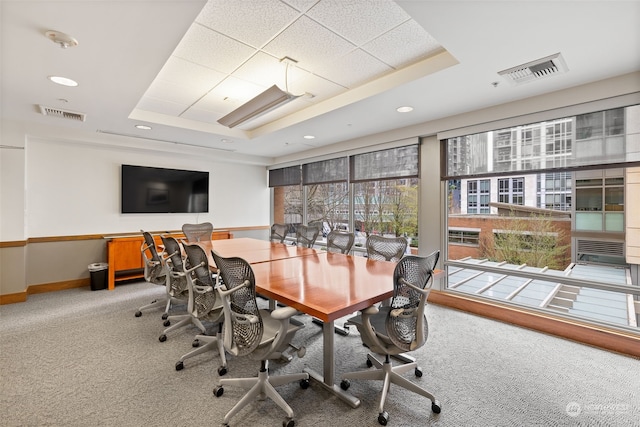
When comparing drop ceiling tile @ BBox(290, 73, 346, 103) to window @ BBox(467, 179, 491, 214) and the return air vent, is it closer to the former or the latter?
window @ BBox(467, 179, 491, 214)

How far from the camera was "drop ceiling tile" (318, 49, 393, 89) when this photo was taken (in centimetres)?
256

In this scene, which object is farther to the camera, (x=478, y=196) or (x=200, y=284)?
(x=478, y=196)

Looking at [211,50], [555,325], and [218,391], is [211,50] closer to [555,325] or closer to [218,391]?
[218,391]

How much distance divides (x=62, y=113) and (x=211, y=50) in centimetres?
253

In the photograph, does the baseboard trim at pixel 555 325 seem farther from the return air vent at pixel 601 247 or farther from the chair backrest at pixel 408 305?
the chair backrest at pixel 408 305

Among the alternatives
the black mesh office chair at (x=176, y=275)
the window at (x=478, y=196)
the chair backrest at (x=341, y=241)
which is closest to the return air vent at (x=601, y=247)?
the window at (x=478, y=196)

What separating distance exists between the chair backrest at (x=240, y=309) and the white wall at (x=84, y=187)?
14.1 feet

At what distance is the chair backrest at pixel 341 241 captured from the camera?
3.65 meters

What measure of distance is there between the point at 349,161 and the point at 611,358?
4.05 m

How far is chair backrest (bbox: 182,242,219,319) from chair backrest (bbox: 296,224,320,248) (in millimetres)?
2031

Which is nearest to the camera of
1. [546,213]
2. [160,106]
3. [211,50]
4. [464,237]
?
[211,50]

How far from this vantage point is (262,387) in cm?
191

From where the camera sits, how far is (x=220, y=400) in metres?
1.96

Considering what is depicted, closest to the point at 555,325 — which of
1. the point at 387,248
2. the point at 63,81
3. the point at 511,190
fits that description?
the point at 511,190
